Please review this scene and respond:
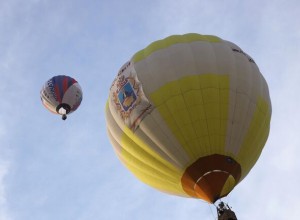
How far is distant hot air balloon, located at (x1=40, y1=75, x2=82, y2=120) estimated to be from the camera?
70.5 ft

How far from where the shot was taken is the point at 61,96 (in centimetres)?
2144

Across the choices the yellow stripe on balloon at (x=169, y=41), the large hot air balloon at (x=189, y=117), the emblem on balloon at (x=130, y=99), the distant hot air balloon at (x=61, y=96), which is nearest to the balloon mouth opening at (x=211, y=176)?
the large hot air balloon at (x=189, y=117)

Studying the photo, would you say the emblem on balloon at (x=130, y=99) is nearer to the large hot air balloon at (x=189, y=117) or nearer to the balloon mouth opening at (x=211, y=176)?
the large hot air balloon at (x=189, y=117)

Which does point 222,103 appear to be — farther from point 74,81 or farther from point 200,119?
point 74,81

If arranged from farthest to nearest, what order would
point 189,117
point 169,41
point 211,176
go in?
point 169,41
point 189,117
point 211,176

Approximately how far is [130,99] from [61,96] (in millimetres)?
6356

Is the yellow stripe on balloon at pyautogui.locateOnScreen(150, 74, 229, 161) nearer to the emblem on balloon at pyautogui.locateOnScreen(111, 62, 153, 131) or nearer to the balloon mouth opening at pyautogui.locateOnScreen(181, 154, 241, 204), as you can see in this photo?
the balloon mouth opening at pyautogui.locateOnScreen(181, 154, 241, 204)

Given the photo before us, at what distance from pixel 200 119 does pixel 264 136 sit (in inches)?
103

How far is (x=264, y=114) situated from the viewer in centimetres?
1633

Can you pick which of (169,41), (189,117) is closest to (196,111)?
(189,117)

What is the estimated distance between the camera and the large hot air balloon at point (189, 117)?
49.3 feet

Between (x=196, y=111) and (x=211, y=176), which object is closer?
(x=211, y=176)

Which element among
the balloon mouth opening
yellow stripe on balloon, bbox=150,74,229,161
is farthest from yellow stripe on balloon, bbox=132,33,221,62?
the balloon mouth opening

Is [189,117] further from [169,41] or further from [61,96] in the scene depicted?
[61,96]
